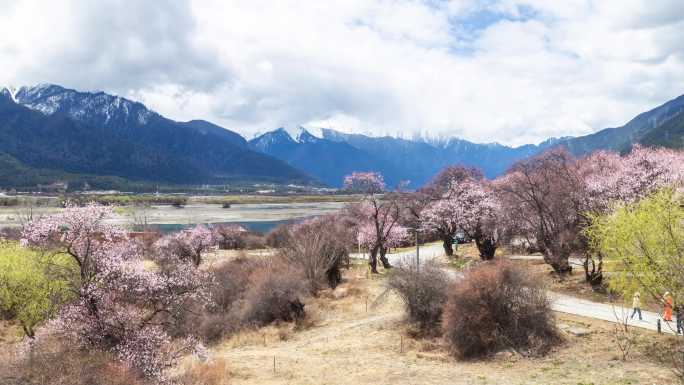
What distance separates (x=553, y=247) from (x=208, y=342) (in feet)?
73.2

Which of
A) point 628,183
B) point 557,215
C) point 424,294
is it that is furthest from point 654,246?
point 628,183

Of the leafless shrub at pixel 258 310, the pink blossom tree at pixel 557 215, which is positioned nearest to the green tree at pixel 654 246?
the pink blossom tree at pixel 557 215

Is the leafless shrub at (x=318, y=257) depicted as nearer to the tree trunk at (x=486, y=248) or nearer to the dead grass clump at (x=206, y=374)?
the tree trunk at (x=486, y=248)

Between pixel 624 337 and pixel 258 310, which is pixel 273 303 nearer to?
pixel 258 310

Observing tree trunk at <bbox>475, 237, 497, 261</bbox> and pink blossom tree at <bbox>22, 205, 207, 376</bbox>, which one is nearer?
pink blossom tree at <bbox>22, 205, 207, 376</bbox>

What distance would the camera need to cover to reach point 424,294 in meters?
24.8

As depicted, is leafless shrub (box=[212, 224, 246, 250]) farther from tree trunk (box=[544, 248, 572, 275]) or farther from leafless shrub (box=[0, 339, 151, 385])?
leafless shrub (box=[0, 339, 151, 385])

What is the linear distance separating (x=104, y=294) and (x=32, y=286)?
4517mm

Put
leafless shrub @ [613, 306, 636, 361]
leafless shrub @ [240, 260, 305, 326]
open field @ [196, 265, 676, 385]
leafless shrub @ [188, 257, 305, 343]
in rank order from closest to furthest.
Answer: open field @ [196, 265, 676, 385]
leafless shrub @ [613, 306, 636, 361]
leafless shrub @ [188, 257, 305, 343]
leafless shrub @ [240, 260, 305, 326]

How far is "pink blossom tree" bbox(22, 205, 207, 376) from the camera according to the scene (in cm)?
1744

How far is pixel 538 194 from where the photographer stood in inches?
1351

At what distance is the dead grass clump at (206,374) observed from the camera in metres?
16.9

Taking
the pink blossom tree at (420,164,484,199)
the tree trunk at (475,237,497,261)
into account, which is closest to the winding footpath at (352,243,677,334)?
the tree trunk at (475,237,497,261)

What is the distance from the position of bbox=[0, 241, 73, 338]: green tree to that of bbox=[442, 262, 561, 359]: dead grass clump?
16.3m
